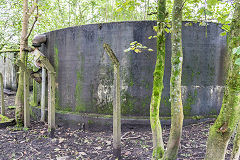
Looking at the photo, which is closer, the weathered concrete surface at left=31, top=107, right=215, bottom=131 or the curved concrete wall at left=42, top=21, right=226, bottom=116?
the weathered concrete surface at left=31, top=107, right=215, bottom=131

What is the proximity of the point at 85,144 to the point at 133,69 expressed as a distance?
2.21m

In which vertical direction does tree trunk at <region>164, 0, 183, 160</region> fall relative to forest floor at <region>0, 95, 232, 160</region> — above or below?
above

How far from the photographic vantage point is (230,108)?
2.23 metres

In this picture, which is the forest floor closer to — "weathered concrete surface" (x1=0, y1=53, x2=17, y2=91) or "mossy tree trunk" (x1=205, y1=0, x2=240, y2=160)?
"mossy tree trunk" (x1=205, y1=0, x2=240, y2=160)

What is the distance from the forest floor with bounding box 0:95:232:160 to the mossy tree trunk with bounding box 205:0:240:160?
48.4 inches

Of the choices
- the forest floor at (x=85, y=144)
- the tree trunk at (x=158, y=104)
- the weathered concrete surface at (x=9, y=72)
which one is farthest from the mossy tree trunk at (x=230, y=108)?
the weathered concrete surface at (x=9, y=72)

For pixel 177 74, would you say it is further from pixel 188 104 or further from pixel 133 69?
pixel 188 104

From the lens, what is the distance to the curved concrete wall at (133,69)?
515 cm

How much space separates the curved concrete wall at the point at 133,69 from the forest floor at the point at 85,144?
0.64 m

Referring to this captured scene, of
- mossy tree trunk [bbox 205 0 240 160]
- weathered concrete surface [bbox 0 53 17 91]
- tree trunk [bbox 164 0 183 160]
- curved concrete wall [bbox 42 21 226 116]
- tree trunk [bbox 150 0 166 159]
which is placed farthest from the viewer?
weathered concrete surface [bbox 0 53 17 91]

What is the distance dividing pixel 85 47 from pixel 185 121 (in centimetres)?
337

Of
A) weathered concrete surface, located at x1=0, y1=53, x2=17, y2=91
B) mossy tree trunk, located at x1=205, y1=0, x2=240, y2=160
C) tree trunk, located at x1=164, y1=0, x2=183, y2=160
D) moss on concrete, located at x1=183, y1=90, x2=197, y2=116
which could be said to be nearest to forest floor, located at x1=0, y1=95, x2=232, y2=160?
moss on concrete, located at x1=183, y1=90, x2=197, y2=116

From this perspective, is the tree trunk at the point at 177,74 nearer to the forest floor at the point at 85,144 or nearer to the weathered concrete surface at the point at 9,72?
the forest floor at the point at 85,144

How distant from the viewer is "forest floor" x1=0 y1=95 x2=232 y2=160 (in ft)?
12.3
